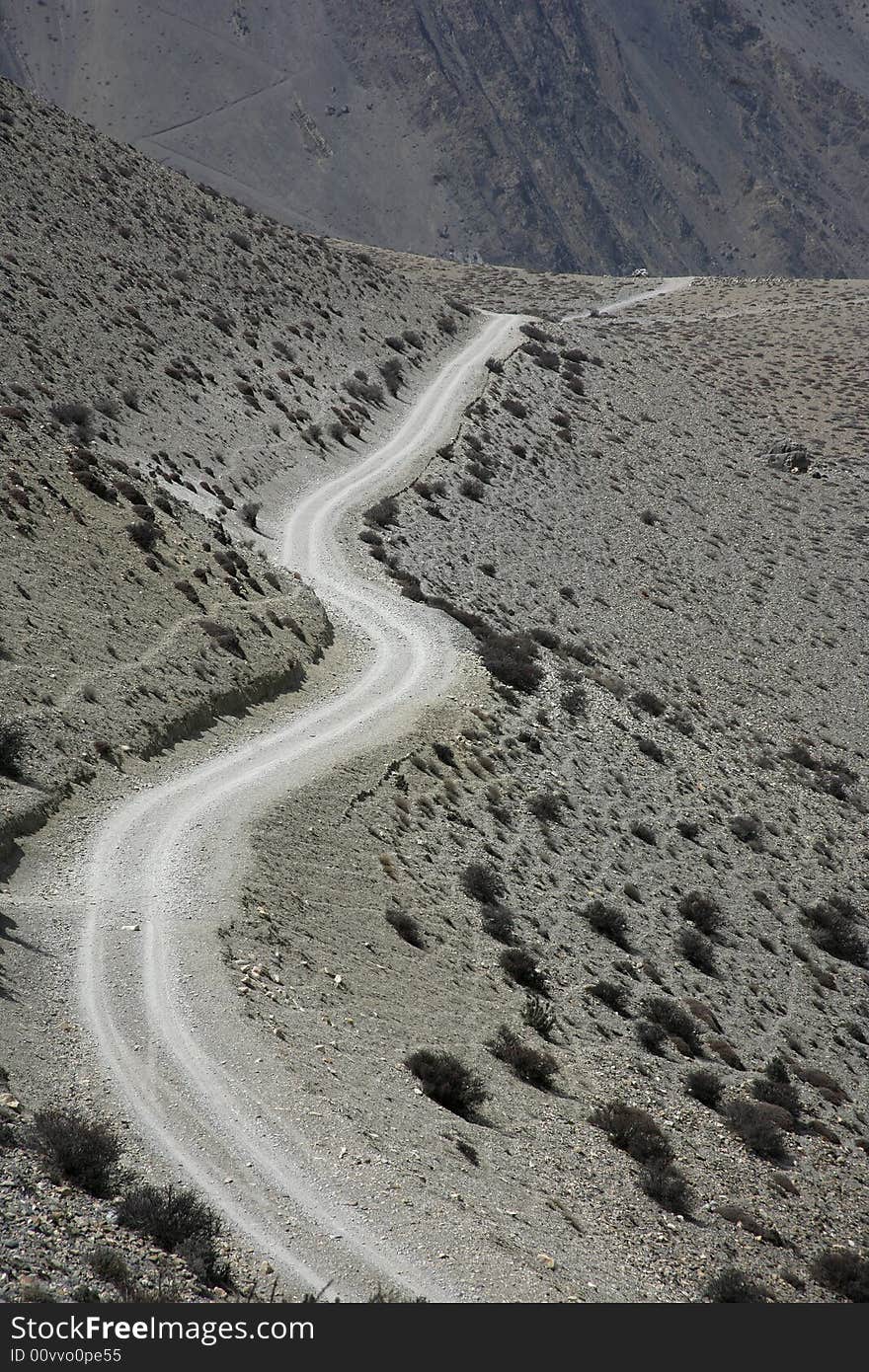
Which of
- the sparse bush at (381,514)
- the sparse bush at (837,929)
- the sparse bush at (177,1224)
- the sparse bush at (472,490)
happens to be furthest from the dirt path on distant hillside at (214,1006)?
the sparse bush at (472,490)

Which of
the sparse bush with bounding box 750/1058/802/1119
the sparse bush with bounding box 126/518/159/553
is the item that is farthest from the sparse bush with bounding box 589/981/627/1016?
the sparse bush with bounding box 126/518/159/553

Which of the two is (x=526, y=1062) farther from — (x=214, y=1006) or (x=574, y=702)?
(x=574, y=702)

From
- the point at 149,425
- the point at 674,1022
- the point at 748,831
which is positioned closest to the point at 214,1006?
the point at 674,1022

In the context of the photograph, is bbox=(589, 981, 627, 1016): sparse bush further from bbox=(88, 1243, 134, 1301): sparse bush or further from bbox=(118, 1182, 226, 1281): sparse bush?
bbox=(88, 1243, 134, 1301): sparse bush

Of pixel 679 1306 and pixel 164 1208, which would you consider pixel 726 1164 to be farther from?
pixel 164 1208

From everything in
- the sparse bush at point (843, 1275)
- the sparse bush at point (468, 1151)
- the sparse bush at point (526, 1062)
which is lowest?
the sparse bush at point (843, 1275)

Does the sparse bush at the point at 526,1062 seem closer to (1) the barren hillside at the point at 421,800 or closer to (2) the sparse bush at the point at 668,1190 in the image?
A: (1) the barren hillside at the point at 421,800

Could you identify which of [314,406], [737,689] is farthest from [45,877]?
[314,406]
